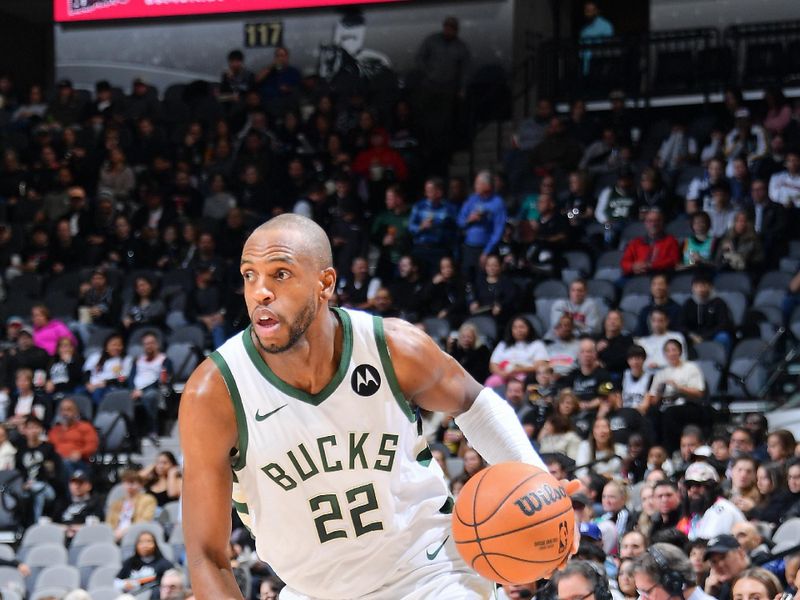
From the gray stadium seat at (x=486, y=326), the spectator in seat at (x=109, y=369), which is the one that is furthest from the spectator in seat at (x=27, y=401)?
the gray stadium seat at (x=486, y=326)

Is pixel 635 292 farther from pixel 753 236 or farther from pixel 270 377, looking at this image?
pixel 270 377

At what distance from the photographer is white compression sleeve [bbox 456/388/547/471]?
158 inches

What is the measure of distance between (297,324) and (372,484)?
1.71ft

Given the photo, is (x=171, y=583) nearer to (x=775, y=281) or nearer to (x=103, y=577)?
(x=103, y=577)

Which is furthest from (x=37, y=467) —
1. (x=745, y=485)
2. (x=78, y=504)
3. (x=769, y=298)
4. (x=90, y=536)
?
(x=769, y=298)

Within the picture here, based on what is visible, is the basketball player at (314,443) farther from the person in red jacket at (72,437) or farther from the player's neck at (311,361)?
the person in red jacket at (72,437)

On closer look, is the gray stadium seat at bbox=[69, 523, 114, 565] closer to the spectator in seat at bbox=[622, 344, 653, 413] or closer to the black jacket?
the spectator in seat at bbox=[622, 344, 653, 413]

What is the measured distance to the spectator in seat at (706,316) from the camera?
1137cm

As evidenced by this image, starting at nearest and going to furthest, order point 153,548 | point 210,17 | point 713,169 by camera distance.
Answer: point 153,548
point 713,169
point 210,17

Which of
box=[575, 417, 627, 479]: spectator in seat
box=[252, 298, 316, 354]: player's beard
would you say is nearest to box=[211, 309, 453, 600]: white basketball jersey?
box=[252, 298, 316, 354]: player's beard

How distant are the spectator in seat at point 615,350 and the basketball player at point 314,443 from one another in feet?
23.7

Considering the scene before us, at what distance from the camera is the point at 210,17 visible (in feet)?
62.7

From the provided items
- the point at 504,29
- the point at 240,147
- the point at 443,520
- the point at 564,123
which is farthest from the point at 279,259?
the point at 504,29

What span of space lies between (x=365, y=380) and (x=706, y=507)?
16.2 feet
